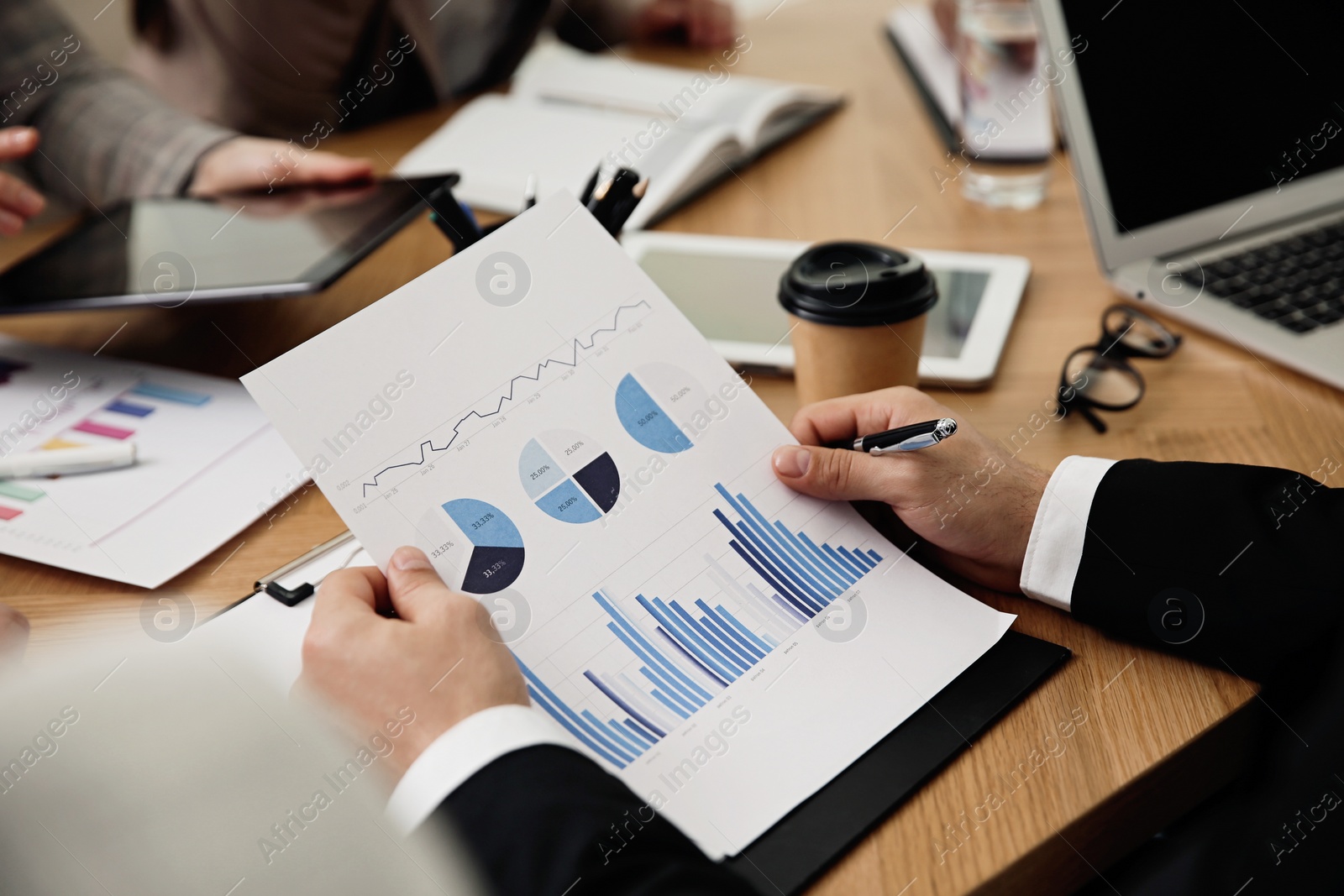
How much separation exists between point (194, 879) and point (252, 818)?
39 mm

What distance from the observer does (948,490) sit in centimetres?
68

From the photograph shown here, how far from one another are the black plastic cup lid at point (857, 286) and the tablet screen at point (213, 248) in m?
0.40

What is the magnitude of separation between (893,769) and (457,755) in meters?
0.24

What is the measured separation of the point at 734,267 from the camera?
42.1 inches

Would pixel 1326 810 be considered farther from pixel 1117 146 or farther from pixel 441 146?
pixel 441 146

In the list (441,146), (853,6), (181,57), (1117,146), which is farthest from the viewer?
(853,6)

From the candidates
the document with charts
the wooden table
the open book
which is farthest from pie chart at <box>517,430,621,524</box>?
the open book

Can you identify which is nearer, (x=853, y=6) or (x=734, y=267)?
(x=734, y=267)

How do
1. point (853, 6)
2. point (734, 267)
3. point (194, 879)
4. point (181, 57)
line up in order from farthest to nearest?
point (853, 6), point (181, 57), point (734, 267), point (194, 879)

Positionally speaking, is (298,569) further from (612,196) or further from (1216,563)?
(1216,563)

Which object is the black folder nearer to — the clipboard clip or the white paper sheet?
the clipboard clip

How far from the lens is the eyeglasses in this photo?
85 cm

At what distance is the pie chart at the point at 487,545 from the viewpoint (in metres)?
0.60

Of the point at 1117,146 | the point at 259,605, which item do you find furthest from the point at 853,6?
the point at 259,605
